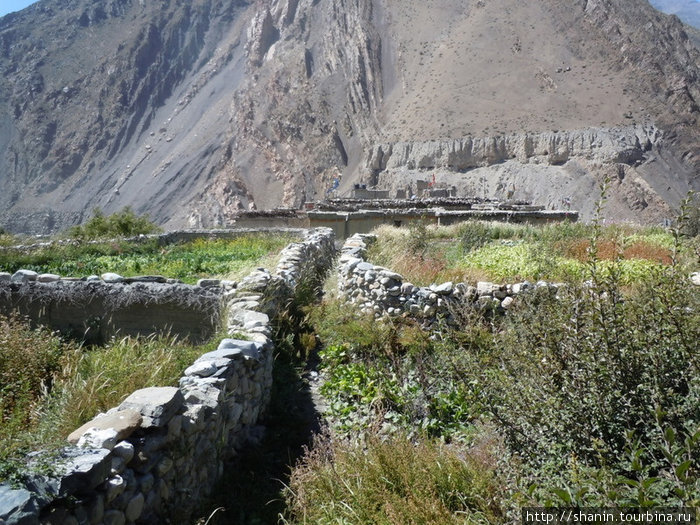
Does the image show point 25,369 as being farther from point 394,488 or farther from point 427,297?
point 427,297

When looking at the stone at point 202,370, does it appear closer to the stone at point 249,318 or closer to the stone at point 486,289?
the stone at point 249,318

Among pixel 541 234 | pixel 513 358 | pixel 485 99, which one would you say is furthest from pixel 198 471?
pixel 485 99

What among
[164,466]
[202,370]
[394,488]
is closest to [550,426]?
[394,488]

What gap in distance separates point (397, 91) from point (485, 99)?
12.8 m

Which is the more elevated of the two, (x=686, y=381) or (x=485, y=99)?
(x=485, y=99)


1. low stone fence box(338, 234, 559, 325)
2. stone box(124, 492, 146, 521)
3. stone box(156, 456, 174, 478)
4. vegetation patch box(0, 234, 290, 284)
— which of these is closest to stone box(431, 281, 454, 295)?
low stone fence box(338, 234, 559, 325)

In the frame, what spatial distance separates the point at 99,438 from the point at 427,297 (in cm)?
516

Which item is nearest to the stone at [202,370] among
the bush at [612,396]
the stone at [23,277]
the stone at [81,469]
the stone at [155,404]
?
the stone at [155,404]

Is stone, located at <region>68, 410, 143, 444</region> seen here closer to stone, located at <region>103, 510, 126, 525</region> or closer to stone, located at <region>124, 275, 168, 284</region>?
stone, located at <region>103, 510, 126, 525</region>

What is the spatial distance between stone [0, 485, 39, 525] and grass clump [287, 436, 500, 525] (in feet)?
6.68

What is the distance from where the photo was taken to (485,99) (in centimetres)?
6009

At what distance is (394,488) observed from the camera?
3.91 meters

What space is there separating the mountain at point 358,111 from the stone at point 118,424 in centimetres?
4880

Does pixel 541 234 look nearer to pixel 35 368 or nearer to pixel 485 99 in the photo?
pixel 35 368
